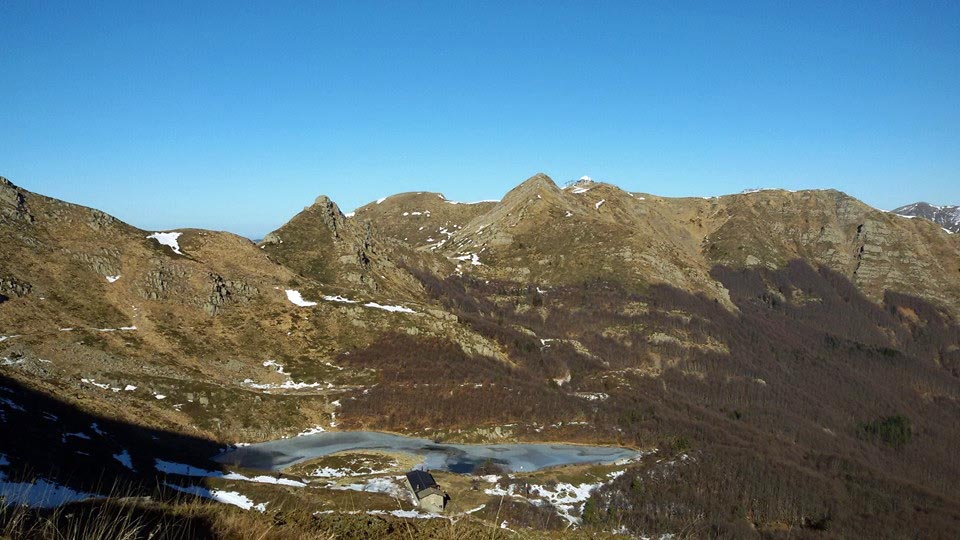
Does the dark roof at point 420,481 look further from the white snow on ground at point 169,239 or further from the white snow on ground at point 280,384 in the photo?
the white snow on ground at point 169,239

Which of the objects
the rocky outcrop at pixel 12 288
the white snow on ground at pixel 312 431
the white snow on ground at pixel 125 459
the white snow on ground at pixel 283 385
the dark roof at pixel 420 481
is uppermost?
the rocky outcrop at pixel 12 288

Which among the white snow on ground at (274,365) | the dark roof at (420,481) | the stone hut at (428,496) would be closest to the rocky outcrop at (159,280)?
the white snow on ground at (274,365)

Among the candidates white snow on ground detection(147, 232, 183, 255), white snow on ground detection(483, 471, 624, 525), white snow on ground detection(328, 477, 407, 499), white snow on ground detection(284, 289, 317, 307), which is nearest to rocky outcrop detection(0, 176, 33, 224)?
white snow on ground detection(147, 232, 183, 255)

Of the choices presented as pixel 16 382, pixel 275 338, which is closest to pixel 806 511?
pixel 275 338

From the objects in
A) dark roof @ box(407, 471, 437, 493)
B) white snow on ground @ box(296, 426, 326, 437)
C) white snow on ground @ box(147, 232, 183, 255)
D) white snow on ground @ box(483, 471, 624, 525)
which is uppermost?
white snow on ground @ box(147, 232, 183, 255)

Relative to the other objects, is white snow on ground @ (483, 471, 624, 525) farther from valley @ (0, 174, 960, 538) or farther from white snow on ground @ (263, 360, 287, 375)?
white snow on ground @ (263, 360, 287, 375)

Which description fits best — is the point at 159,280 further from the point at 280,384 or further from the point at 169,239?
the point at 280,384
